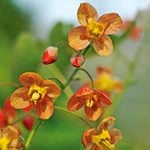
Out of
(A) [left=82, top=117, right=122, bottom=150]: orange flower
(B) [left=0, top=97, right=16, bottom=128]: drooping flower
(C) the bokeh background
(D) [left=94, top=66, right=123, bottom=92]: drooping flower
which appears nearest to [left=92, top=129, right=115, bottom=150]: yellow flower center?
(A) [left=82, top=117, right=122, bottom=150]: orange flower

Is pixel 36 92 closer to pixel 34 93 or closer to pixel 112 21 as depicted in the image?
pixel 34 93

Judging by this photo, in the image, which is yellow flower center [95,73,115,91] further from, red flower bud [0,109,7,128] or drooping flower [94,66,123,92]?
red flower bud [0,109,7,128]

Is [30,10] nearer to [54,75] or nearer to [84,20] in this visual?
[54,75]

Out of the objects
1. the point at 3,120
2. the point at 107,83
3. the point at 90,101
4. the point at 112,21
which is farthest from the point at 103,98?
the point at 107,83

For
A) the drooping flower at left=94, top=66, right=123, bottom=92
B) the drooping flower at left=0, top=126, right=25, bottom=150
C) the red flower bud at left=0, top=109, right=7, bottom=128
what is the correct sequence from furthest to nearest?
the drooping flower at left=94, top=66, right=123, bottom=92 → the red flower bud at left=0, top=109, right=7, bottom=128 → the drooping flower at left=0, top=126, right=25, bottom=150

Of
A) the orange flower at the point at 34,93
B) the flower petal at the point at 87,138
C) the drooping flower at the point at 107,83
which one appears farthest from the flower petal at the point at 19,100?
the drooping flower at the point at 107,83
